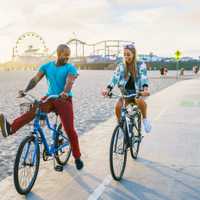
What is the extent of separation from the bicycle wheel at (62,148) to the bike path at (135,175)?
13 cm

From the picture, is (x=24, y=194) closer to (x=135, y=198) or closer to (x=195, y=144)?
(x=135, y=198)

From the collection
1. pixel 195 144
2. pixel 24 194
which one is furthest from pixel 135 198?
pixel 195 144

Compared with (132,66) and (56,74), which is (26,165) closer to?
(56,74)

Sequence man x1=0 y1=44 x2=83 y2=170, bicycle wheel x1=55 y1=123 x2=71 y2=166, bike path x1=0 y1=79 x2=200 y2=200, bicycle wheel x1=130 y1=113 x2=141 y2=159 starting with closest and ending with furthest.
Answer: bike path x1=0 y1=79 x2=200 y2=200
man x1=0 y1=44 x2=83 y2=170
bicycle wheel x1=55 y1=123 x2=71 y2=166
bicycle wheel x1=130 y1=113 x2=141 y2=159

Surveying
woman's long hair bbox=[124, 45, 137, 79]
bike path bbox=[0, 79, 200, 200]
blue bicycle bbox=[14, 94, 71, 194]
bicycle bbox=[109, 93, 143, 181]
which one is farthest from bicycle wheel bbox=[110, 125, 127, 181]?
woman's long hair bbox=[124, 45, 137, 79]

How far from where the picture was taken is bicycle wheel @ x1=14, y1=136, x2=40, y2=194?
16.6 feet

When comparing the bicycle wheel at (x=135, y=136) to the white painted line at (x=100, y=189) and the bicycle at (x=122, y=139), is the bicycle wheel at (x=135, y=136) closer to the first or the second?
the bicycle at (x=122, y=139)

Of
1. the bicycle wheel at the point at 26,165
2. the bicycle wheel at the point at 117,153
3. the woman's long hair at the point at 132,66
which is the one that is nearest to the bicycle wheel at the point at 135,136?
the bicycle wheel at the point at 117,153

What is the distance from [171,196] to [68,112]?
167cm

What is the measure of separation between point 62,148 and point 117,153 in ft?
2.52

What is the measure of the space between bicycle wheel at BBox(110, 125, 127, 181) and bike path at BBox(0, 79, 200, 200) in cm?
13

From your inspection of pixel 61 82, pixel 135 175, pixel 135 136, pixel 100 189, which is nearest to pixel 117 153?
pixel 135 175

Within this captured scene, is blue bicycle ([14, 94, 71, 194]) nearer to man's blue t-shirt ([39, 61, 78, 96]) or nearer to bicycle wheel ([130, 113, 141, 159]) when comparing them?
man's blue t-shirt ([39, 61, 78, 96])

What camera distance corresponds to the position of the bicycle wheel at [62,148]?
5953 millimetres
